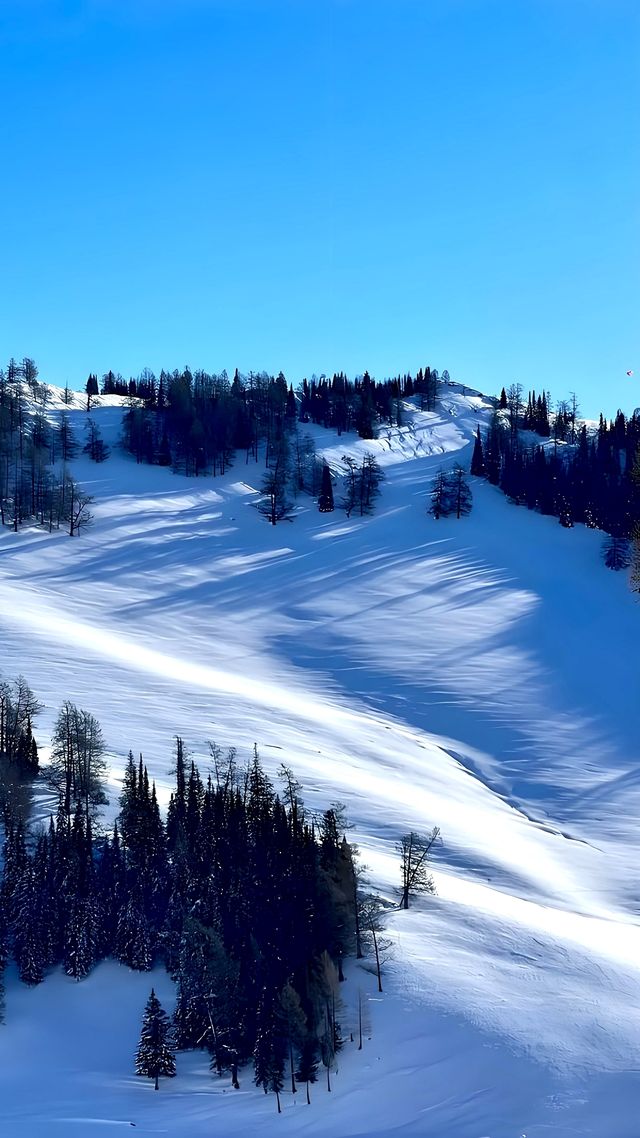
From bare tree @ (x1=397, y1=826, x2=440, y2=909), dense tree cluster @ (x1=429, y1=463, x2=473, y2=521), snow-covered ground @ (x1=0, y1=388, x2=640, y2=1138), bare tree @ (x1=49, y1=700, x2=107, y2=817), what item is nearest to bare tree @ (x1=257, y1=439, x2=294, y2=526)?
snow-covered ground @ (x1=0, y1=388, x2=640, y2=1138)

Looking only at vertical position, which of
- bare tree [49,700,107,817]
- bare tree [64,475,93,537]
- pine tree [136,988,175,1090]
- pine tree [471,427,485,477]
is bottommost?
pine tree [136,988,175,1090]

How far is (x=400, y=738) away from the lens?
6050 cm

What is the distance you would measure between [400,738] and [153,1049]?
3475cm

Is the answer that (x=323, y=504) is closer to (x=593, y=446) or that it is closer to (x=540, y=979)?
(x=593, y=446)

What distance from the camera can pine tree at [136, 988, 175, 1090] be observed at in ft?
91.6

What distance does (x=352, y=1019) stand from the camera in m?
29.5

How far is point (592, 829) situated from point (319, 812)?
1990 cm

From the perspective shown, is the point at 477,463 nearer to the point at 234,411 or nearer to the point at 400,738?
the point at 234,411

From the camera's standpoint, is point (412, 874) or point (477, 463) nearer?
point (412, 874)

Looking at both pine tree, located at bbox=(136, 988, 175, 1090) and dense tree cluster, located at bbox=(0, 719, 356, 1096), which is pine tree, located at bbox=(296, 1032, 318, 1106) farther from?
pine tree, located at bbox=(136, 988, 175, 1090)

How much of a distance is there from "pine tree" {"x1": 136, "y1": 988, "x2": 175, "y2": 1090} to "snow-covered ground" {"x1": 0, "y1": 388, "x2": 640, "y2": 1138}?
559mm

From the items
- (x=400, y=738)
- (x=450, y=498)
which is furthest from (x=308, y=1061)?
(x=450, y=498)

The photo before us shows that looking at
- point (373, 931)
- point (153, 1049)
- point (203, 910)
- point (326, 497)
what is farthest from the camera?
point (326, 497)

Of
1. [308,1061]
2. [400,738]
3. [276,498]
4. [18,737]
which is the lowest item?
[400,738]
